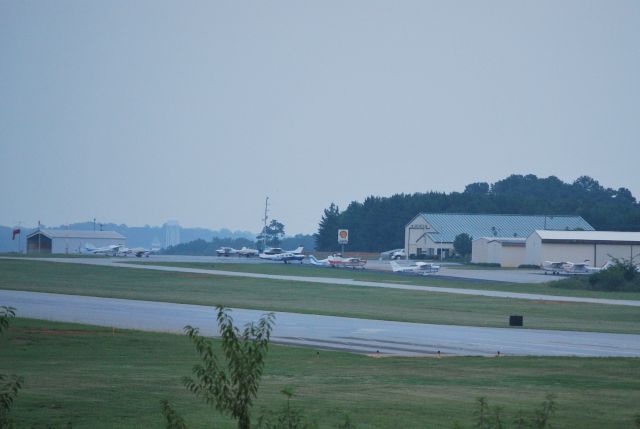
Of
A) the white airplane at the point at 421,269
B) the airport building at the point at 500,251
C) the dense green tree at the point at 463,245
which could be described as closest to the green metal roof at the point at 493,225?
the dense green tree at the point at 463,245

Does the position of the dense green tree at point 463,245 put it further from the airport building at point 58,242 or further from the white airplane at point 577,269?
the airport building at point 58,242

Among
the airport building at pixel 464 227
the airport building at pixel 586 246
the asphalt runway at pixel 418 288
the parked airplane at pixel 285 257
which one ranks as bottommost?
the asphalt runway at pixel 418 288

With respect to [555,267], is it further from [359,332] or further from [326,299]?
[359,332]

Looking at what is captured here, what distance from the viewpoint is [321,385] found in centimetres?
2273

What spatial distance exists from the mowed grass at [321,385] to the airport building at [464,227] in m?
107

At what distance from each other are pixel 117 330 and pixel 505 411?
821 inches

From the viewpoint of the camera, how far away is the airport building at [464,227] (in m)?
138

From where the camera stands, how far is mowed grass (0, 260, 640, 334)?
159ft

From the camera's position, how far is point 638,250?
99938 millimetres

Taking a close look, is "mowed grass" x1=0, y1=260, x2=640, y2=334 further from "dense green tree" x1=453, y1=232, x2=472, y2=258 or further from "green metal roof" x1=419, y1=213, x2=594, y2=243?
"green metal roof" x1=419, y1=213, x2=594, y2=243

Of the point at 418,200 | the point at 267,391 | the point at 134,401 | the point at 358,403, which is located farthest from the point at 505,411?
the point at 418,200

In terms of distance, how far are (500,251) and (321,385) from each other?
92.6m

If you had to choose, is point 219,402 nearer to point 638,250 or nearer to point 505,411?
point 505,411

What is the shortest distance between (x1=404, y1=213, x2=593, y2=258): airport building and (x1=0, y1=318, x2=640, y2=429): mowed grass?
351ft
